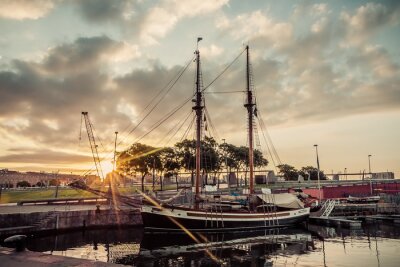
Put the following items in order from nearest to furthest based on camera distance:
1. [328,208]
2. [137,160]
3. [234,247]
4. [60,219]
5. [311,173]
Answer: [234,247] → [60,219] → [328,208] → [137,160] → [311,173]

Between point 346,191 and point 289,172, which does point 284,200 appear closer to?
point 346,191

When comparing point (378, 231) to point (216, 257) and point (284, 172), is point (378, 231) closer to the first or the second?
point (216, 257)

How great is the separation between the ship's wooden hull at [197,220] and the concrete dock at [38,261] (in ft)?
78.2

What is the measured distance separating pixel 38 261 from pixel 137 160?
235 feet

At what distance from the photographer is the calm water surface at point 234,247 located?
21.8 meters

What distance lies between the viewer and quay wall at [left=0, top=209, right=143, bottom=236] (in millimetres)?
30086

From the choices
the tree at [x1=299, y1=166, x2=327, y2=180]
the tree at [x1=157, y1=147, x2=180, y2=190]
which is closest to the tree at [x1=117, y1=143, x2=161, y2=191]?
the tree at [x1=157, y1=147, x2=180, y2=190]

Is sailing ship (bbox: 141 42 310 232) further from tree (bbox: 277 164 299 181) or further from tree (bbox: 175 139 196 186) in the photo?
tree (bbox: 277 164 299 181)

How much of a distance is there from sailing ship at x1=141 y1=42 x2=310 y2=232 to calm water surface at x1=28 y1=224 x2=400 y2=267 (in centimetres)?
158

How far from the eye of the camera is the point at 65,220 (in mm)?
33875

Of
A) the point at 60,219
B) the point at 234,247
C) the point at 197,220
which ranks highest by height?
the point at 60,219

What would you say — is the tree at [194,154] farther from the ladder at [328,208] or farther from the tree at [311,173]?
the tree at [311,173]

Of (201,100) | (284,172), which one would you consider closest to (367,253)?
(201,100)

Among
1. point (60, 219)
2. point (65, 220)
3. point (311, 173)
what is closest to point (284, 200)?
point (65, 220)
